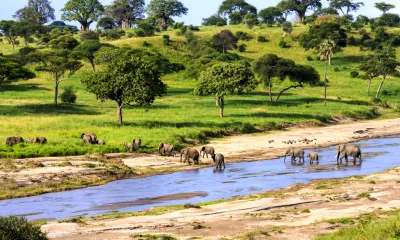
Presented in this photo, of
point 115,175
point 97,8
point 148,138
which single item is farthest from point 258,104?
point 97,8

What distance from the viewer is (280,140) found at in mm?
54219

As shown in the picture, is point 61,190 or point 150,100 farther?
point 150,100

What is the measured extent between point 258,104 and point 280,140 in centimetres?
2533

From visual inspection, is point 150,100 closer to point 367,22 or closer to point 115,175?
point 115,175

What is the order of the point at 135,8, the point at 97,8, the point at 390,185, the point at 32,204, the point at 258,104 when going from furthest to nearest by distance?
the point at 135,8
the point at 97,8
the point at 258,104
the point at 390,185
the point at 32,204

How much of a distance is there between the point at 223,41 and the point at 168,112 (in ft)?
201

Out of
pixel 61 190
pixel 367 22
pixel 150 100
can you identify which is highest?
pixel 367 22

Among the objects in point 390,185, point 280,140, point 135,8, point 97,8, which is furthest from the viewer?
point 135,8

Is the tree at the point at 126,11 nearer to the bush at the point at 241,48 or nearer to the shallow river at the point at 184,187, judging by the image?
the bush at the point at 241,48

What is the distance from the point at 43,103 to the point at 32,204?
45123 millimetres

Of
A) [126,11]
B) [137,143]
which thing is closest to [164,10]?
[126,11]

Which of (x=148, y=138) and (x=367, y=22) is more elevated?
(x=367, y=22)

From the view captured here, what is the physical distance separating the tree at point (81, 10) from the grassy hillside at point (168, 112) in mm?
39747

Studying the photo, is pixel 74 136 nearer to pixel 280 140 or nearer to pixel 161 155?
pixel 161 155
